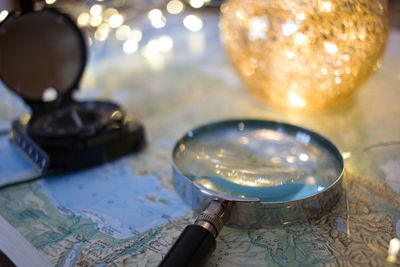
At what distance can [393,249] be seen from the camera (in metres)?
0.52

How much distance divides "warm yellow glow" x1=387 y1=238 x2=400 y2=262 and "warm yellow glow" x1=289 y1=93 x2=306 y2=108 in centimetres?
38

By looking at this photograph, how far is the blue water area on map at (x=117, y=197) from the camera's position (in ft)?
1.98

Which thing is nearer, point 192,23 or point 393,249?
point 393,249

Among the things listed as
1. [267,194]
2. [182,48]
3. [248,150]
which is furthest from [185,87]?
[267,194]

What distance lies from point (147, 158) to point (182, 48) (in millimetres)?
751

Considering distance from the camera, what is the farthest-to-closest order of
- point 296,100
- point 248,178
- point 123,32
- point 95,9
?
Result: point 123,32
point 95,9
point 296,100
point 248,178

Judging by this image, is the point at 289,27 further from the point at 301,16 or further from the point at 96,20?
the point at 96,20

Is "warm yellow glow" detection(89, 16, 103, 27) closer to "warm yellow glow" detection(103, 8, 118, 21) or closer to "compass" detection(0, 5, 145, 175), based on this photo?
Result: "warm yellow glow" detection(103, 8, 118, 21)

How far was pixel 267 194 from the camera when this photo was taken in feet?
1.88

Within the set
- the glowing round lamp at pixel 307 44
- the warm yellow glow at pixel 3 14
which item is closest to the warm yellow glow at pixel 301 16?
the glowing round lamp at pixel 307 44

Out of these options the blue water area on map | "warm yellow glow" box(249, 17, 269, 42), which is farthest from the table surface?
"warm yellow glow" box(249, 17, 269, 42)

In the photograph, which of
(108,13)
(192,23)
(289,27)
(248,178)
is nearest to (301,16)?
(289,27)

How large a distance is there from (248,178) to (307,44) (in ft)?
1.00

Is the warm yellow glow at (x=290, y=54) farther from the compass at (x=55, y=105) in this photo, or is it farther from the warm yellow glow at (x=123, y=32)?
the warm yellow glow at (x=123, y=32)
